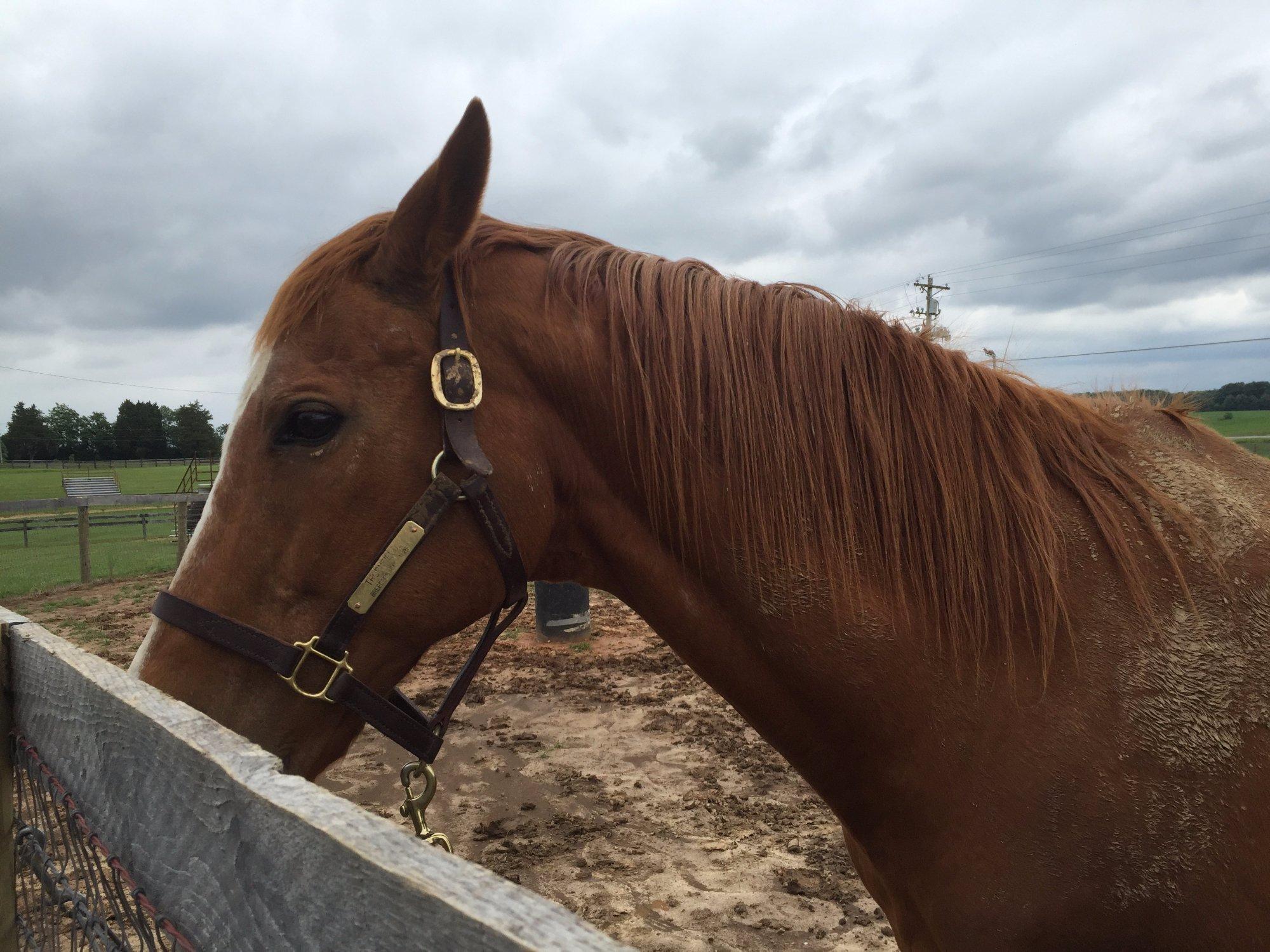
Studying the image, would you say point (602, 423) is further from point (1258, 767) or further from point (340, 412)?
point (1258, 767)

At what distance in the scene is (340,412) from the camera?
5.11ft

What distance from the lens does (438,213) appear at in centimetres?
159

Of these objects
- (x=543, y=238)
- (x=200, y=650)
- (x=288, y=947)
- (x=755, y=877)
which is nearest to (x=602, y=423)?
(x=543, y=238)

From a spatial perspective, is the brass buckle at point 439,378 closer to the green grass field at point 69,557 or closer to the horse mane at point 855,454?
the horse mane at point 855,454

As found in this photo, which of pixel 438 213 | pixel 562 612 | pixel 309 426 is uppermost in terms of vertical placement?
pixel 438 213

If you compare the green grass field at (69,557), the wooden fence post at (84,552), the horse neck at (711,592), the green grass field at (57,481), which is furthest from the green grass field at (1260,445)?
the green grass field at (57,481)

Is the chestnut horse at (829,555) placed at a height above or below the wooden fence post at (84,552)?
above

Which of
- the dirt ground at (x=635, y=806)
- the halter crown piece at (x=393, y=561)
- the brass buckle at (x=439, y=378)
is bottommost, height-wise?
the dirt ground at (x=635, y=806)

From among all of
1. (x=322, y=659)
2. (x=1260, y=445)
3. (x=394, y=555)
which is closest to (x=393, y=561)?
(x=394, y=555)

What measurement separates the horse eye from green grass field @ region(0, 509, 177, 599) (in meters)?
12.5

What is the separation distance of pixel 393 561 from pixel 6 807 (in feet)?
3.68

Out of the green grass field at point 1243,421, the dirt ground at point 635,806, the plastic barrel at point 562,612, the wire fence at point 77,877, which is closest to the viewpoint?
the wire fence at point 77,877

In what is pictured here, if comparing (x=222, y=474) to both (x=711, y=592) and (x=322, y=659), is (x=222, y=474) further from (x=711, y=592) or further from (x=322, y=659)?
(x=711, y=592)

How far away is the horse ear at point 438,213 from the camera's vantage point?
1539 millimetres
